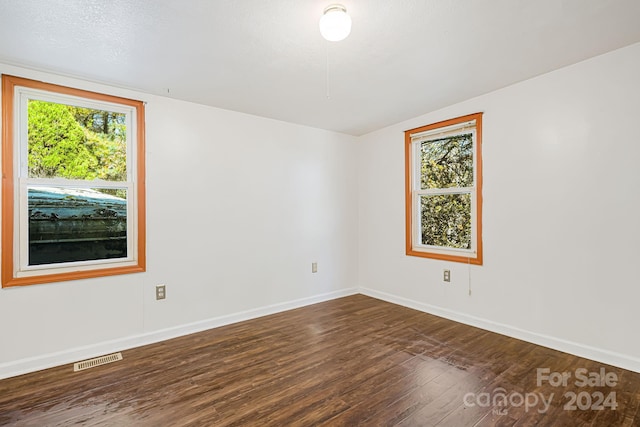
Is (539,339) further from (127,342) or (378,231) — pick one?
(127,342)

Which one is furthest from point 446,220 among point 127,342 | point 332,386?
point 127,342

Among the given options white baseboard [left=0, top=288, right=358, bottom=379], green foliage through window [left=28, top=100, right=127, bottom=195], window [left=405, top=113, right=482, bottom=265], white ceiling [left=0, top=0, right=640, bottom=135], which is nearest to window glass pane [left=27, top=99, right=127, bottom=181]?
green foliage through window [left=28, top=100, right=127, bottom=195]

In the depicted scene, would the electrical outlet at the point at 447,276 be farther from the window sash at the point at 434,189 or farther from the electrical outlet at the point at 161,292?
the electrical outlet at the point at 161,292

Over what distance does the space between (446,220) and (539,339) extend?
145 cm

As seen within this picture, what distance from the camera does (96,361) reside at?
251cm

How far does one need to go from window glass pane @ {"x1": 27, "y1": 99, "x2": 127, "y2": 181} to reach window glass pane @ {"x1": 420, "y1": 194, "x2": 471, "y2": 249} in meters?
3.35

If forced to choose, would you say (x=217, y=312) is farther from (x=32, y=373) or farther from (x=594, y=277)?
(x=594, y=277)

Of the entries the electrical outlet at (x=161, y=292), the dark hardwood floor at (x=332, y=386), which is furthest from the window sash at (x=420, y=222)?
the electrical outlet at (x=161, y=292)

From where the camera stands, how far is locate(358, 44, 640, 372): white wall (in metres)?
2.33

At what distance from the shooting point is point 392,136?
4.14 meters

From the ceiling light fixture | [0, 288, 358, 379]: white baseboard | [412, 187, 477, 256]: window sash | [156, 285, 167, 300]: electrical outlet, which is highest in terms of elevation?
the ceiling light fixture

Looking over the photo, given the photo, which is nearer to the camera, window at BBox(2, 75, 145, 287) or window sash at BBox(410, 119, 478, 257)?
window at BBox(2, 75, 145, 287)

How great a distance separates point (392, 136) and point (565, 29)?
7.26ft

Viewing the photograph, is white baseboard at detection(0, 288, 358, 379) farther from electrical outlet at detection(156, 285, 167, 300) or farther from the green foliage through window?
the green foliage through window
